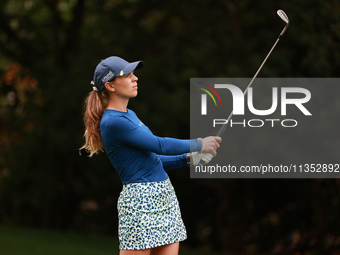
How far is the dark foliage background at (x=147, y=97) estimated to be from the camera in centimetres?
884

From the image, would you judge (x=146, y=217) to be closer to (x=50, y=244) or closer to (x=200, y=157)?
(x=200, y=157)

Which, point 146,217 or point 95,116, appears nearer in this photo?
point 146,217

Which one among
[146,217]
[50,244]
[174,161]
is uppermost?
[174,161]

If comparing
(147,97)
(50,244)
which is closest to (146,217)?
(50,244)

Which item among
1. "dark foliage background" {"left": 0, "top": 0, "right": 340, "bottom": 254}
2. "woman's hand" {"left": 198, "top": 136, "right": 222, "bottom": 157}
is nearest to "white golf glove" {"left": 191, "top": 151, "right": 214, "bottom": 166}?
"woman's hand" {"left": 198, "top": 136, "right": 222, "bottom": 157}

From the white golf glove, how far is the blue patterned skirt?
0.33 meters

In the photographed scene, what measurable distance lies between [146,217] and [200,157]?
20.0 inches

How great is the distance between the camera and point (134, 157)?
3.10m

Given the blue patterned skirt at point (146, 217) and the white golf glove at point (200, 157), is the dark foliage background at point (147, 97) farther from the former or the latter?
the blue patterned skirt at point (146, 217)

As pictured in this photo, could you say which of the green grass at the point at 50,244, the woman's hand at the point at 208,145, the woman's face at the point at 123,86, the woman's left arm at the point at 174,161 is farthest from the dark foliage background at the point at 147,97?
the woman's face at the point at 123,86

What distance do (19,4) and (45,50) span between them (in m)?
0.93

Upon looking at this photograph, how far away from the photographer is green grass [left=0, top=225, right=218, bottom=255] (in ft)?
23.5

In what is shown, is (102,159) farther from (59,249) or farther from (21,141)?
(59,249)

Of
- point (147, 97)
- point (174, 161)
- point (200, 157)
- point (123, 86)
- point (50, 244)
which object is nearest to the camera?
point (123, 86)
